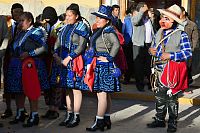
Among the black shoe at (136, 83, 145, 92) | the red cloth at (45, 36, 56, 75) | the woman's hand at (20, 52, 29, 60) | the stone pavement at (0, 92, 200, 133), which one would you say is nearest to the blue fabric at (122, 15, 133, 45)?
the black shoe at (136, 83, 145, 92)

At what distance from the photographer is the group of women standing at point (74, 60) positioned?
19.5ft

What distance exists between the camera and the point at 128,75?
9.80 m

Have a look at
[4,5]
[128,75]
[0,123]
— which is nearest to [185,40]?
[0,123]

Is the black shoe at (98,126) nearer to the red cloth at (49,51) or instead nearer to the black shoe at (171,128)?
the black shoe at (171,128)

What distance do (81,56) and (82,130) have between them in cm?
109

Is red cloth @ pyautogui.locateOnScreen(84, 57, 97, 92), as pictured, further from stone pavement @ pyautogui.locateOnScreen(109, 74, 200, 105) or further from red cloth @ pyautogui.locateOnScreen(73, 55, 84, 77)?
stone pavement @ pyautogui.locateOnScreen(109, 74, 200, 105)

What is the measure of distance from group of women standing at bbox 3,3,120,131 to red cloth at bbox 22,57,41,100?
0.6 inches

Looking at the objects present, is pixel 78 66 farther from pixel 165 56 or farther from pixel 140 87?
pixel 140 87

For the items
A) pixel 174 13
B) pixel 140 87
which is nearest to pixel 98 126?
pixel 174 13

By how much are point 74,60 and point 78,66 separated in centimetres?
10

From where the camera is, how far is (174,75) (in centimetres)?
584

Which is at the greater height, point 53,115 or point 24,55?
point 24,55

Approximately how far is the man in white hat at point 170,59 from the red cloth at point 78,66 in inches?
40.5

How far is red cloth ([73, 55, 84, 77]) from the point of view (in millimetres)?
6098
